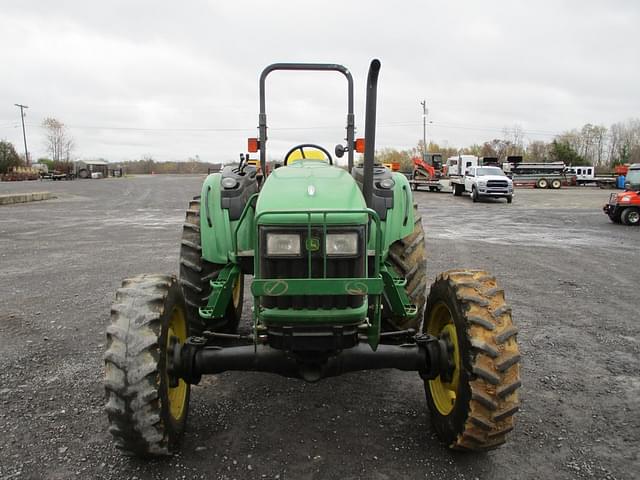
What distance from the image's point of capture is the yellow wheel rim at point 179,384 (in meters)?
3.10

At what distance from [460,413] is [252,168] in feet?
9.55

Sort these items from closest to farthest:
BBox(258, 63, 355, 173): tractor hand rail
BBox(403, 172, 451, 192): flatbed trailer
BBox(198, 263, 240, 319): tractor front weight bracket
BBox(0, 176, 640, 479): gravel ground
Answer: BBox(0, 176, 640, 479): gravel ground → BBox(198, 263, 240, 319): tractor front weight bracket → BBox(258, 63, 355, 173): tractor hand rail → BBox(403, 172, 451, 192): flatbed trailer

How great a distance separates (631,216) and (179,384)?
16287 millimetres

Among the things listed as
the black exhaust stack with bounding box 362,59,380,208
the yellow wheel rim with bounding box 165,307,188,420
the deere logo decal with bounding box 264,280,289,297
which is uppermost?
the black exhaust stack with bounding box 362,59,380,208

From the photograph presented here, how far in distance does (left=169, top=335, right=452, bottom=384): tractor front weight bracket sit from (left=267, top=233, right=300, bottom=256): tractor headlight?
0.61 m

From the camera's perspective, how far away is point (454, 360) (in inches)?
Result: 119

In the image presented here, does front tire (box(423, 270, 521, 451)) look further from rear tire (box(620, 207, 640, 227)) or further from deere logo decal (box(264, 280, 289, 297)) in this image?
rear tire (box(620, 207, 640, 227))


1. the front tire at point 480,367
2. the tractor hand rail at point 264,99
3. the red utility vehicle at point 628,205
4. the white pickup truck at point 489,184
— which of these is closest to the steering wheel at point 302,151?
the tractor hand rail at point 264,99

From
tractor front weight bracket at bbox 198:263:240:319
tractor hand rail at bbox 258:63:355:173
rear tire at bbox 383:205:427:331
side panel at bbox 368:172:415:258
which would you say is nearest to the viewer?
tractor front weight bracket at bbox 198:263:240:319

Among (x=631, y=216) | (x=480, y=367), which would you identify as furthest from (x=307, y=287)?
(x=631, y=216)

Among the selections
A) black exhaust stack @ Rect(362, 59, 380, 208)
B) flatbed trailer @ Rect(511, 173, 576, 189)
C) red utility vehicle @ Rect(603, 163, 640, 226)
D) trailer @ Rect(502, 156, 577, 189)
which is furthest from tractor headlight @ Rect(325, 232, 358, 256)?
trailer @ Rect(502, 156, 577, 189)

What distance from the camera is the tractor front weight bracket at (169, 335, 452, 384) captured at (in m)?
2.99

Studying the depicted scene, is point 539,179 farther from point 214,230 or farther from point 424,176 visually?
point 214,230

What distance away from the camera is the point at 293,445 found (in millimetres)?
3143
